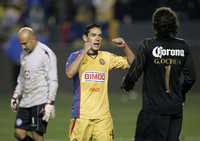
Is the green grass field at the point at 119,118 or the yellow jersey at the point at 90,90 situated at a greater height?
the yellow jersey at the point at 90,90

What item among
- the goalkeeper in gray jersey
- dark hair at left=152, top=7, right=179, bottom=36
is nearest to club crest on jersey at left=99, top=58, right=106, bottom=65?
the goalkeeper in gray jersey

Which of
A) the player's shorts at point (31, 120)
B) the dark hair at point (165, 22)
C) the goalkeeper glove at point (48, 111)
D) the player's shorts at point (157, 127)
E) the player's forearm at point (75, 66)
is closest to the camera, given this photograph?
the dark hair at point (165, 22)

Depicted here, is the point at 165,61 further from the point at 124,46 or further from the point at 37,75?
the point at 37,75

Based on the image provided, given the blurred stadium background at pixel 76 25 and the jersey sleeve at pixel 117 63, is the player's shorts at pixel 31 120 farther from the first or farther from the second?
the blurred stadium background at pixel 76 25

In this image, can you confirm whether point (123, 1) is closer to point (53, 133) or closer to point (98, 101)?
point (53, 133)

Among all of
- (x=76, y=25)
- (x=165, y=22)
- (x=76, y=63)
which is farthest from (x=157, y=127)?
(x=76, y=25)

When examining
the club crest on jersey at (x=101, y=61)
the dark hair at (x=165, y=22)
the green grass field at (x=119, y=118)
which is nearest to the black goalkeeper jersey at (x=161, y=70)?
the dark hair at (x=165, y=22)

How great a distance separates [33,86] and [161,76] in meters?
2.72

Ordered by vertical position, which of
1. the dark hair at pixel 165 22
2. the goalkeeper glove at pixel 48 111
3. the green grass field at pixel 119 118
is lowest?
the green grass field at pixel 119 118

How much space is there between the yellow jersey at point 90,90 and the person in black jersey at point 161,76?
1076 mm

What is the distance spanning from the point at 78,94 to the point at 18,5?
15152mm

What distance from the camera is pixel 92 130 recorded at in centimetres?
1060

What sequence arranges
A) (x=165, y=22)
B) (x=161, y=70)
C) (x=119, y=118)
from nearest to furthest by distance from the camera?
(x=165, y=22)
(x=161, y=70)
(x=119, y=118)

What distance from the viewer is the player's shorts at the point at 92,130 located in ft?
34.6
